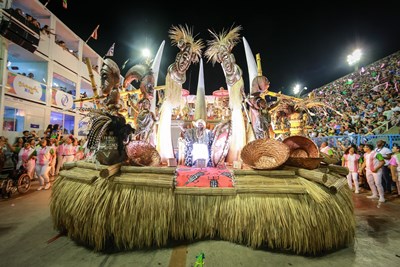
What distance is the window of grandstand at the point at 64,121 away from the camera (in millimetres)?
14400

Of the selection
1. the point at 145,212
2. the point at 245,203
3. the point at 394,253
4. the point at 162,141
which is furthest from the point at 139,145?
the point at 394,253

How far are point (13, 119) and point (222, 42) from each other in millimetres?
12969

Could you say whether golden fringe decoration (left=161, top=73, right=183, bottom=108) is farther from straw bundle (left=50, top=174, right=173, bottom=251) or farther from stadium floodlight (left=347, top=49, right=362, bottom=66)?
stadium floodlight (left=347, top=49, right=362, bottom=66)

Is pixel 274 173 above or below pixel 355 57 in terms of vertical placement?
below

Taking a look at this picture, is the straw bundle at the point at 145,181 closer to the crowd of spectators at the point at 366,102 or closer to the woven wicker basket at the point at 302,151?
the woven wicker basket at the point at 302,151

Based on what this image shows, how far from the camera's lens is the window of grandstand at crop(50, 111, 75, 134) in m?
14.4

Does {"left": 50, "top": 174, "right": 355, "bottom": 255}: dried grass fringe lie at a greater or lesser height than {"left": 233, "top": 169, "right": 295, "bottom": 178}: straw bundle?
lesser

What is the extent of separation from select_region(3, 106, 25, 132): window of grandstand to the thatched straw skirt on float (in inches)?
458

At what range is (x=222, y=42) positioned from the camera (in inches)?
196

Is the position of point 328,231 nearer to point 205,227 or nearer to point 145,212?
point 205,227

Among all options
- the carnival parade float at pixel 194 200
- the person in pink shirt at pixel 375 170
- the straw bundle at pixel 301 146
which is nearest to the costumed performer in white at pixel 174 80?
the carnival parade float at pixel 194 200

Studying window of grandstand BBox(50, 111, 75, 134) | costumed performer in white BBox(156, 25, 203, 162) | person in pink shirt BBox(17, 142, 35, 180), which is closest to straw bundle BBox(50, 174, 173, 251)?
costumed performer in white BBox(156, 25, 203, 162)

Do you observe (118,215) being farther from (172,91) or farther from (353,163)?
(353,163)

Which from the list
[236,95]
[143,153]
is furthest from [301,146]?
[143,153]
